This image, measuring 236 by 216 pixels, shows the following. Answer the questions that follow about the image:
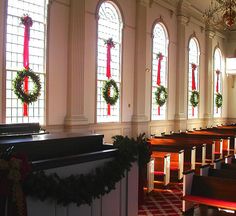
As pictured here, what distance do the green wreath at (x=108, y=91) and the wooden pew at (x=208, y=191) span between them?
6.00m

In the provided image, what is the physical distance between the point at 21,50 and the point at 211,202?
5.94 meters

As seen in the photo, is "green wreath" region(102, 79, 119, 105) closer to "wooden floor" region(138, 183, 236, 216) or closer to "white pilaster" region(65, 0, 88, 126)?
"white pilaster" region(65, 0, 88, 126)

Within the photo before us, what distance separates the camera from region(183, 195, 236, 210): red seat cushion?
5.21 meters

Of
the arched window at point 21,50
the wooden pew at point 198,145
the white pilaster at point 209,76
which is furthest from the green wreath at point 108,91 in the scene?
the white pilaster at point 209,76

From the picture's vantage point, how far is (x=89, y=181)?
11.6 ft

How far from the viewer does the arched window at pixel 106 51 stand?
38.3 feet

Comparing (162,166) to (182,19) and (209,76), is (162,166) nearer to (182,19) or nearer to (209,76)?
(182,19)

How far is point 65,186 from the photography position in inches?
→ 126

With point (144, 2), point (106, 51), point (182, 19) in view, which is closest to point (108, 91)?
point (106, 51)

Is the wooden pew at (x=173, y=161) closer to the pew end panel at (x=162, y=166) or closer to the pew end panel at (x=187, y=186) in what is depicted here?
the pew end panel at (x=162, y=166)

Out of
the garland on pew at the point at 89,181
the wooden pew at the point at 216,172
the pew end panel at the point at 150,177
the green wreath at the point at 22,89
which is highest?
the green wreath at the point at 22,89

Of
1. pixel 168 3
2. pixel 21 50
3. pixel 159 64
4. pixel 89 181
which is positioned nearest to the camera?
pixel 89 181

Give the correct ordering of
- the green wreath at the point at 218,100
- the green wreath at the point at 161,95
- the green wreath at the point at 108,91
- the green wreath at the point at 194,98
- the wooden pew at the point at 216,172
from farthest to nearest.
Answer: the green wreath at the point at 218,100 < the green wreath at the point at 194,98 < the green wreath at the point at 161,95 < the green wreath at the point at 108,91 < the wooden pew at the point at 216,172

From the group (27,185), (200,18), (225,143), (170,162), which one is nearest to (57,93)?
(170,162)
